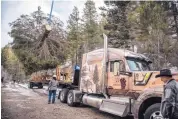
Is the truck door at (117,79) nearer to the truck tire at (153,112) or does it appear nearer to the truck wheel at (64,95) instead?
the truck tire at (153,112)

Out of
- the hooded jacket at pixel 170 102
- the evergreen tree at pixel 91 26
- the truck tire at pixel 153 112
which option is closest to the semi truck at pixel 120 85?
the truck tire at pixel 153 112

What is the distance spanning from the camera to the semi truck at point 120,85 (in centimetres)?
575

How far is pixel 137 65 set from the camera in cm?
721

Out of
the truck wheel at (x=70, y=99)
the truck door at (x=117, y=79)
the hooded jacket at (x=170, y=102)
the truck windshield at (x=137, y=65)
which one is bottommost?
the truck wheel at (x=70, y=99)

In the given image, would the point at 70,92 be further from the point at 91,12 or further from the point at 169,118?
the point at 91,12

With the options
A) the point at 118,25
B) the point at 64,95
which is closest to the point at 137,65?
the point at 64,95

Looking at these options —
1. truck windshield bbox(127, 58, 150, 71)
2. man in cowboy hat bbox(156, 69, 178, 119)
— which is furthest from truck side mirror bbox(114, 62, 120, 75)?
man in cowboy hat bbox(156, 69, 178, 119)

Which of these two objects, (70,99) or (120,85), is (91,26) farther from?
(120,85)

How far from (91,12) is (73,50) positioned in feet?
23.8

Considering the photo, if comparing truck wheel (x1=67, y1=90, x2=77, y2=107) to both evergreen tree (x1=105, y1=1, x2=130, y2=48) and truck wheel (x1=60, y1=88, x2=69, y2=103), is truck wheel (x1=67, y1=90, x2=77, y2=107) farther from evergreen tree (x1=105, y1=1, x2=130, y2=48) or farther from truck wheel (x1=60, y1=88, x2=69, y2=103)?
evergreen tree (x1=105, y1=1, x2=130, y2=48)

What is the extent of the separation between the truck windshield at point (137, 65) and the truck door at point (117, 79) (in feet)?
0.70

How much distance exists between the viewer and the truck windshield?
6.99 meters

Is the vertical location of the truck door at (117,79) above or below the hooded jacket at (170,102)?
above

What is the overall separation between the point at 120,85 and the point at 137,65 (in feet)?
2.45
